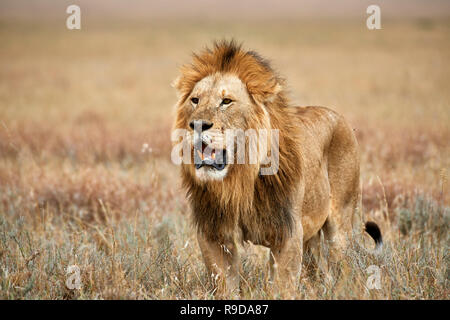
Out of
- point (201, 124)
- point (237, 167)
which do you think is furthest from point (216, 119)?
point (237, 167)

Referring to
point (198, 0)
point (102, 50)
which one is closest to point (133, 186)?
point (102, 50)

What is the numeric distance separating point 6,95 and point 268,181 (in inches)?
549

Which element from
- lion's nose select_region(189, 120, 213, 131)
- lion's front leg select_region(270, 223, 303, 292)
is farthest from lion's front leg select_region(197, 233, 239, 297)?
lion's nose select_region(189, 120, 213, 131)

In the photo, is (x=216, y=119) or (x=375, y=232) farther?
(x=375, y=232)

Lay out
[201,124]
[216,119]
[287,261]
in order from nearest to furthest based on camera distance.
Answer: [201,124], [216,119], [287,261]

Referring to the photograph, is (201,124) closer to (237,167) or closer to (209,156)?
(209,156)

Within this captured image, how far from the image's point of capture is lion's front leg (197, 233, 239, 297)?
12.8 ft

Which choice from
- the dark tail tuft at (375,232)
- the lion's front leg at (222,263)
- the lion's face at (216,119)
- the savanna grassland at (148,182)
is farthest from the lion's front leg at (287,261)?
the dark tail tuft at (375,232)

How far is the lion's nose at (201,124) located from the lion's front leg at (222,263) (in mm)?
832

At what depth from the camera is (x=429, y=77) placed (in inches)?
730

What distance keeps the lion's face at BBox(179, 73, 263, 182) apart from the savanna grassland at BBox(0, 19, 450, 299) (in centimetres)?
56

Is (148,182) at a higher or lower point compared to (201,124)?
lower

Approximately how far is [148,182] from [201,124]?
3.98 m

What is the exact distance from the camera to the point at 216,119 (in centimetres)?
367
